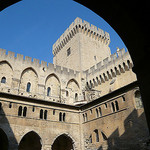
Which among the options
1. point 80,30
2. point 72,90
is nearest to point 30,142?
point 72,90

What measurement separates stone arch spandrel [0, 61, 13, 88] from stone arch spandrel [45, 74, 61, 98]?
4.99m

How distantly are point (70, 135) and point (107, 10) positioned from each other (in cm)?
1743

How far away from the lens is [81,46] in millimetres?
29375

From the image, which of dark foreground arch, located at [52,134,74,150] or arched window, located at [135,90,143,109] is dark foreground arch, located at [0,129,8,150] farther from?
arched window, located at [135,90,143,109]

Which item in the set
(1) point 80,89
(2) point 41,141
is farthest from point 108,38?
(2) point 41,141

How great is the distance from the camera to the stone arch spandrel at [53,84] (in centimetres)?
2337


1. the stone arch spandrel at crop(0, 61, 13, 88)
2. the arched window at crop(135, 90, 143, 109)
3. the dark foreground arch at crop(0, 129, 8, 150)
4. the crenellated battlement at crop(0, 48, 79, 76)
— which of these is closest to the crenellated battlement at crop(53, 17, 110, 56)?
the crenellated battlement at crop(0, 48, 79, 76)

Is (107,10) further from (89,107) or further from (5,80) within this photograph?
(5,80)

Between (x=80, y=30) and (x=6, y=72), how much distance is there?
16.6 m

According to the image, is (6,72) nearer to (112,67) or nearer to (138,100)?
(112,67)

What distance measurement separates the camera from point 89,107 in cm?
2059

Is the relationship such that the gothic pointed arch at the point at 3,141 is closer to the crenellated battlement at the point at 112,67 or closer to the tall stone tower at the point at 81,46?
the crenellated battlement at the point at 112,67

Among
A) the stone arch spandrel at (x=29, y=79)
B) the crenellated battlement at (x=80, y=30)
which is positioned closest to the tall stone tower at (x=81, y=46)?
the crenellated battlement at (x=80, y=30)

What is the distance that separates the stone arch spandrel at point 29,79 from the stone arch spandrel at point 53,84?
66.1 inches
